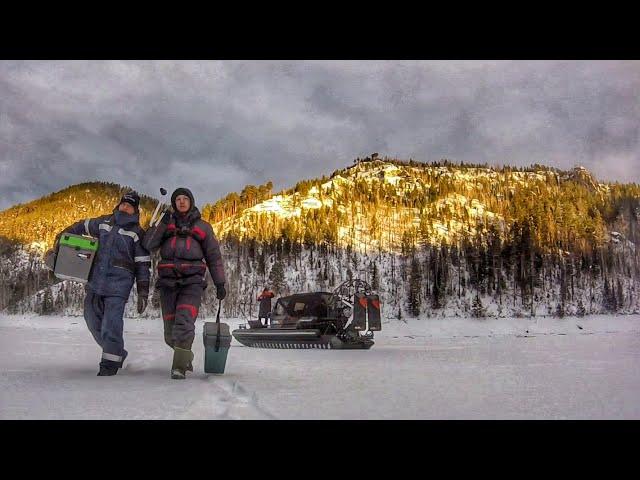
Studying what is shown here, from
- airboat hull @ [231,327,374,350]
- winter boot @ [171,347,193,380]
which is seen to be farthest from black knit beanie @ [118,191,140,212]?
airboat hull @ [231,327,374,350]

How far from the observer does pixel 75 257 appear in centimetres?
→ 497

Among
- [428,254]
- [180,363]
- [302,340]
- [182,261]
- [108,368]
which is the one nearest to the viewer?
[180,363]

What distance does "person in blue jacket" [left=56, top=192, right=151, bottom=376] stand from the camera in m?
4.88

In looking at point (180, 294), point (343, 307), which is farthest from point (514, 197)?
point (180, 294)

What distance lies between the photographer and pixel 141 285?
506 cm

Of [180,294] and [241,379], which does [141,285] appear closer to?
[180,294]

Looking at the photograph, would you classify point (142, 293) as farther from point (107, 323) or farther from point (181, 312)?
point (181, 312)

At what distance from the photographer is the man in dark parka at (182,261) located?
15.9 feet

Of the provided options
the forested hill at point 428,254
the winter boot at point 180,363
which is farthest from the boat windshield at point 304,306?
the forested hill at point 428,254

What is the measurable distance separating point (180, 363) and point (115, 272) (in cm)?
122

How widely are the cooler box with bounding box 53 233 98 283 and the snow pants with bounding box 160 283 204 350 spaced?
0.81 meters

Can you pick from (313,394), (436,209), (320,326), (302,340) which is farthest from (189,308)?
(436,209)

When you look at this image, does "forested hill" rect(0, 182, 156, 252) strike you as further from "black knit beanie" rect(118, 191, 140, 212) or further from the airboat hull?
"black knit beanie" rect(118, 191, 140, 212)

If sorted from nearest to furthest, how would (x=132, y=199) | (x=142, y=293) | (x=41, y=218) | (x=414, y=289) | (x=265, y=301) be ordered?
(x=142, y=293), (x=132, y=199), (x=265, y=301), (x=414, y=289), (x=41, y=218)
